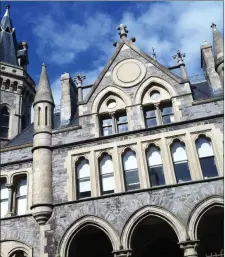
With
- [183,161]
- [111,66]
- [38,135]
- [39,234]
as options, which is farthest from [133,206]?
[111,66]

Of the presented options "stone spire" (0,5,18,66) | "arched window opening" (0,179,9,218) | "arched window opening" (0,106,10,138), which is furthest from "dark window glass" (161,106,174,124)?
"stone spire" (0,5,18,66)

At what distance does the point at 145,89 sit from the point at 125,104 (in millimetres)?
1201

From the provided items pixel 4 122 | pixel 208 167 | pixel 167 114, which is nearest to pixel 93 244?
pixel 208 167

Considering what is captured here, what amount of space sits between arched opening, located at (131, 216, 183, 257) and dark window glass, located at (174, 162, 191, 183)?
2.10 m

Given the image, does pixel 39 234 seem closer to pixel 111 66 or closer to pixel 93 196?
pixel 93 196

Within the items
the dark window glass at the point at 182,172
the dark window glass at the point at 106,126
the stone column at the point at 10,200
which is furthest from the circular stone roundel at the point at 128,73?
the stone column at the point at 10,200

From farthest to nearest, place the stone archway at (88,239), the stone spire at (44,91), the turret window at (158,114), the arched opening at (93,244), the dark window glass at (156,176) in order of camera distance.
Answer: the stone spire at (44,91), the turret window at (158,114), the arched opening at (93,244), the dark window glass at (156,176), the stone archway at (88,239)

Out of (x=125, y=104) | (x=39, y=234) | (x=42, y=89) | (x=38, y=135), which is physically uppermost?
(x=42, y=89)

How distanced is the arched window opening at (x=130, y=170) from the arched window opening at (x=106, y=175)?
60cm

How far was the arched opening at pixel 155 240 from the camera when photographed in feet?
51.6

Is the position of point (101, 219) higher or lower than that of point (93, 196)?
lower

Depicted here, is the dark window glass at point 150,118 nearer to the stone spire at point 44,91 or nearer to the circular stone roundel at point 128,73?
the circular stone roundel at point 128,73

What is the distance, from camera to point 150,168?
1545cm

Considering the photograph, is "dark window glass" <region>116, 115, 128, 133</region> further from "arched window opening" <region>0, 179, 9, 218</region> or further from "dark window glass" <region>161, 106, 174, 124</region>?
"arched window opening" <region>0, 179, 9, 218</region>
